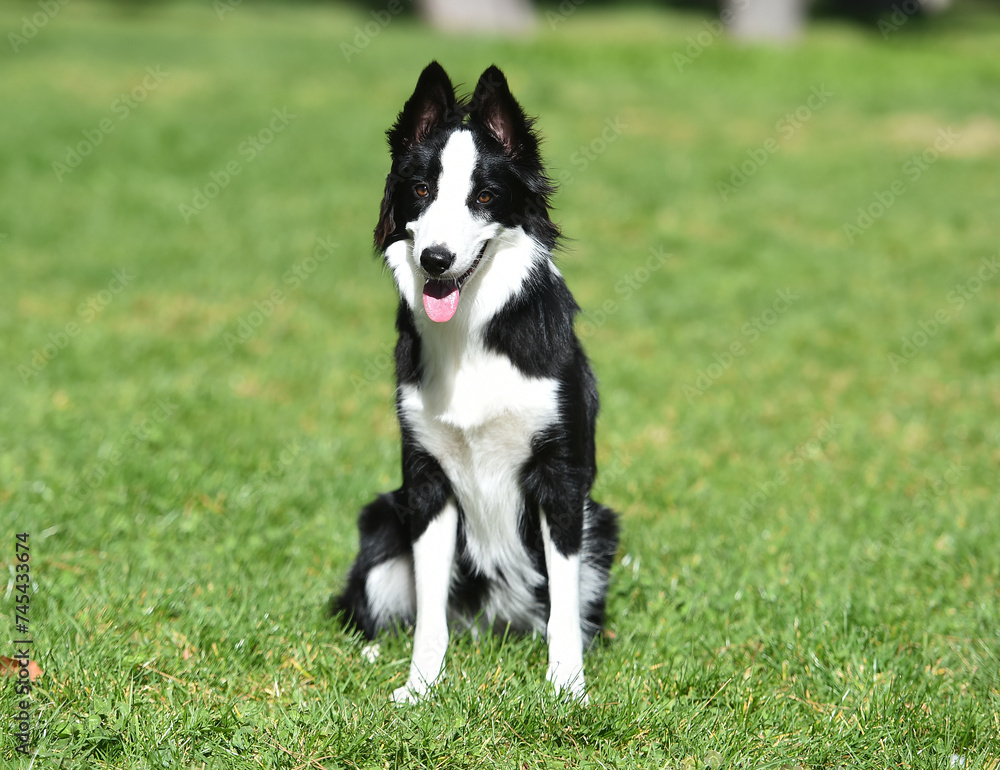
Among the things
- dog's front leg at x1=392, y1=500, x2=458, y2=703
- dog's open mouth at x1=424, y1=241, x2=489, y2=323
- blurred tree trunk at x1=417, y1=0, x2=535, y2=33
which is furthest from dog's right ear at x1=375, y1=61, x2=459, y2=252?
blurred tree trunk at x1=417, y1=0, x2=535, y2=33

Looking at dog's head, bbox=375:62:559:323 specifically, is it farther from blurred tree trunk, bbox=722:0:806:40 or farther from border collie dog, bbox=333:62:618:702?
blurred tree trunk, bbox=722:0:806:40

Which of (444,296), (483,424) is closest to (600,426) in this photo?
(483,424)

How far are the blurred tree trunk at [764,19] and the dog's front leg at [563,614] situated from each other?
17.7 metres

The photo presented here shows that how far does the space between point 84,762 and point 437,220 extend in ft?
5.72

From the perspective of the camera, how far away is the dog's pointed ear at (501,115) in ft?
8.79

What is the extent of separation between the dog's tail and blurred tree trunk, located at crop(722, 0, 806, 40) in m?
17.5

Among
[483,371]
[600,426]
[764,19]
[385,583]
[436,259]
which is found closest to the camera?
[436,259]

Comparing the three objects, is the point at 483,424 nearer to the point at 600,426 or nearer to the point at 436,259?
the point at 436,259

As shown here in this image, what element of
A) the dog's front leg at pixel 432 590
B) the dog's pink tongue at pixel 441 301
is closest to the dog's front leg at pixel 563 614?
the dog's front leg at pixel 432 590

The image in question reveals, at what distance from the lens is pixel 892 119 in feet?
42.1

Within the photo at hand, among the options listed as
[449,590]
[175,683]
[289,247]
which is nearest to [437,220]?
[449,590]

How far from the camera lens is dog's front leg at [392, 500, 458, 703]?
3006 millimetres

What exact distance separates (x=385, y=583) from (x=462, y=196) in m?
1.40

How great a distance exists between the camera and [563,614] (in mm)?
2953
